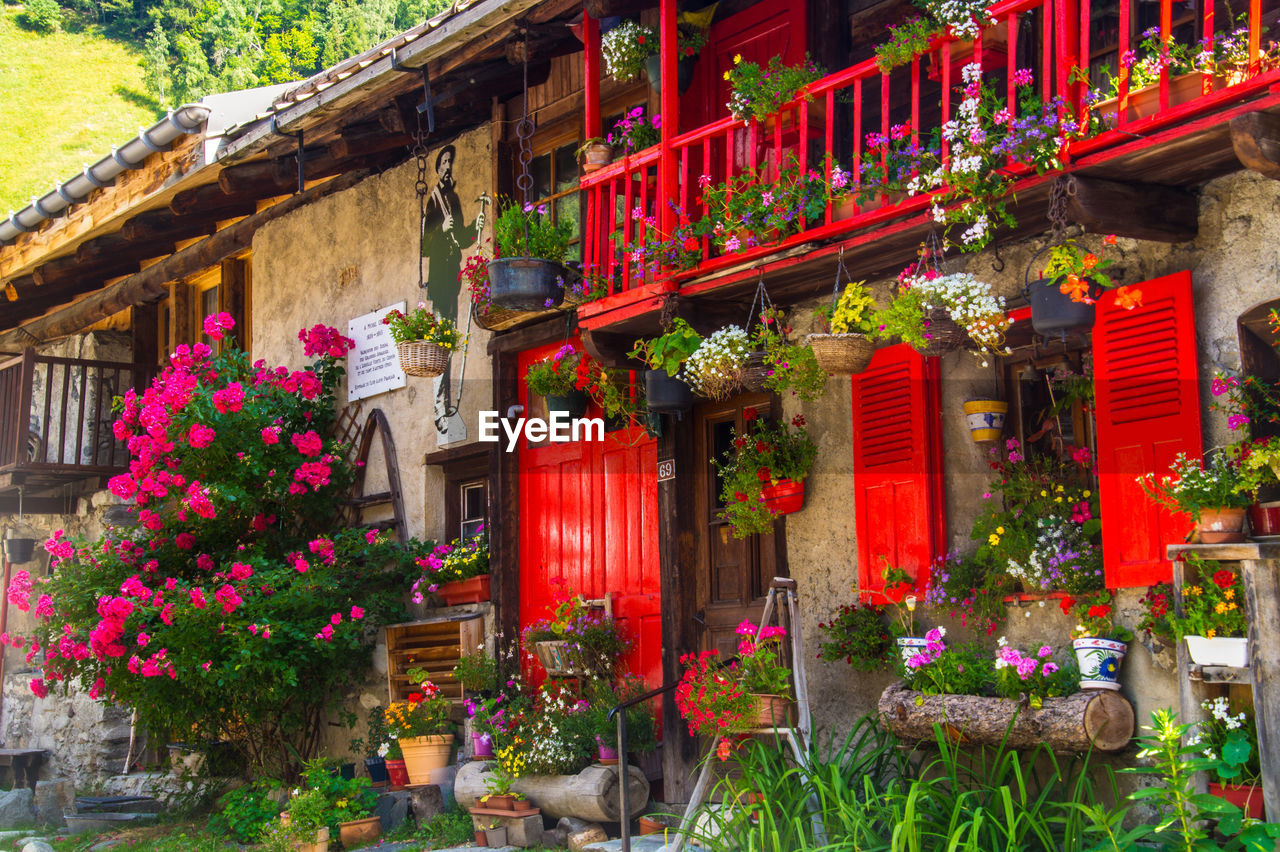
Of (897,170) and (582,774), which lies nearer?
(897,170)

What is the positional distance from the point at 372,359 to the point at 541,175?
2.29 m

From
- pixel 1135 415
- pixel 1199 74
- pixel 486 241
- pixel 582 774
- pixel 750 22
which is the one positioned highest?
pixel 750 22

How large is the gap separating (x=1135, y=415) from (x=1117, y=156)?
1.13 meters

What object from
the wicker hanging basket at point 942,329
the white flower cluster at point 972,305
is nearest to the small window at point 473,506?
the wicker hanging basket at point 942,329

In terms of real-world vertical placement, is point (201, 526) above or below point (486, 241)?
below

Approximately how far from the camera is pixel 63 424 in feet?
41.6

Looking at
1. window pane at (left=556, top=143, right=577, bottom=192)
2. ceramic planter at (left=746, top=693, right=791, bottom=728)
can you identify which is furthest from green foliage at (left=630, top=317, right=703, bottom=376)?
window pane at (left=556, top=143, right=577, bottom=192)

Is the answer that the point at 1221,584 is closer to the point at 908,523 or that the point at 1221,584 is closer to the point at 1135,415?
the point at 1135,415

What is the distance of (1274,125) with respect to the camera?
4.39 metres

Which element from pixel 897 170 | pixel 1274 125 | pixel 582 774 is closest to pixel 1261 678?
pixel 1274 125

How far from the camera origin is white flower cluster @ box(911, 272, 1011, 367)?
5.35 metres

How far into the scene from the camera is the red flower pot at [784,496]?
6.86 m

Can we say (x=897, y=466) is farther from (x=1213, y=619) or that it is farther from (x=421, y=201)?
(x=421, y=201)

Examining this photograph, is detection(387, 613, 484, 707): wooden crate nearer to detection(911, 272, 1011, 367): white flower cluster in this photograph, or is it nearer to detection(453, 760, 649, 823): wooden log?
detection(453, 760, 649, 823): wooden log
